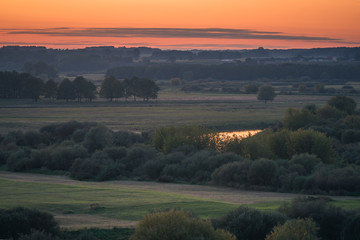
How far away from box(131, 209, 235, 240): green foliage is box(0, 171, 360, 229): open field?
21.0ft

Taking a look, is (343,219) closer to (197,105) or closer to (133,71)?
(197,105)

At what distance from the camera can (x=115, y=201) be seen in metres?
25.9

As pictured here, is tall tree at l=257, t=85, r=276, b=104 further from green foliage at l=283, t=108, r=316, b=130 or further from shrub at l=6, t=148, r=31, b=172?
shrub at l=6, t=148, r=31, b=172

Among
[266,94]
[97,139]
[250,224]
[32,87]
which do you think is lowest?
[97,139]

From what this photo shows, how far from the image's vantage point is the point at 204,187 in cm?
3516

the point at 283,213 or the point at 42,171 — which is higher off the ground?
the point at 283,213

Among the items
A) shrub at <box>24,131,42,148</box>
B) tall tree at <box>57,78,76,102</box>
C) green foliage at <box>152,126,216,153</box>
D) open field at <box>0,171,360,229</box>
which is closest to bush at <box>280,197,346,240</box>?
open field at <box>0,171,360,229</box>

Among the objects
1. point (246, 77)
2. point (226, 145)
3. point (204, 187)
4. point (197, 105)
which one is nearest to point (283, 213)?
point (204, 187)

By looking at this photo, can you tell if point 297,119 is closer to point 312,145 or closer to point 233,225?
point 312,145

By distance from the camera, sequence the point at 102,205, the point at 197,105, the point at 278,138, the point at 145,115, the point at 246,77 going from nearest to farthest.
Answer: the point at 102,205 < the point at 278,138 < the point at 145,115 < the point at 197,105 < the point at 246,77

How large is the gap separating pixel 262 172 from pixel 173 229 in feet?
73.0

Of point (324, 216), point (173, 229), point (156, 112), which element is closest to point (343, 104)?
point (156, 112)

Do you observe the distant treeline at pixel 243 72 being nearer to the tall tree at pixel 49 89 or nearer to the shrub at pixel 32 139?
the tall tree at pixel 49 89

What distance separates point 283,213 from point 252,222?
7.20ft
